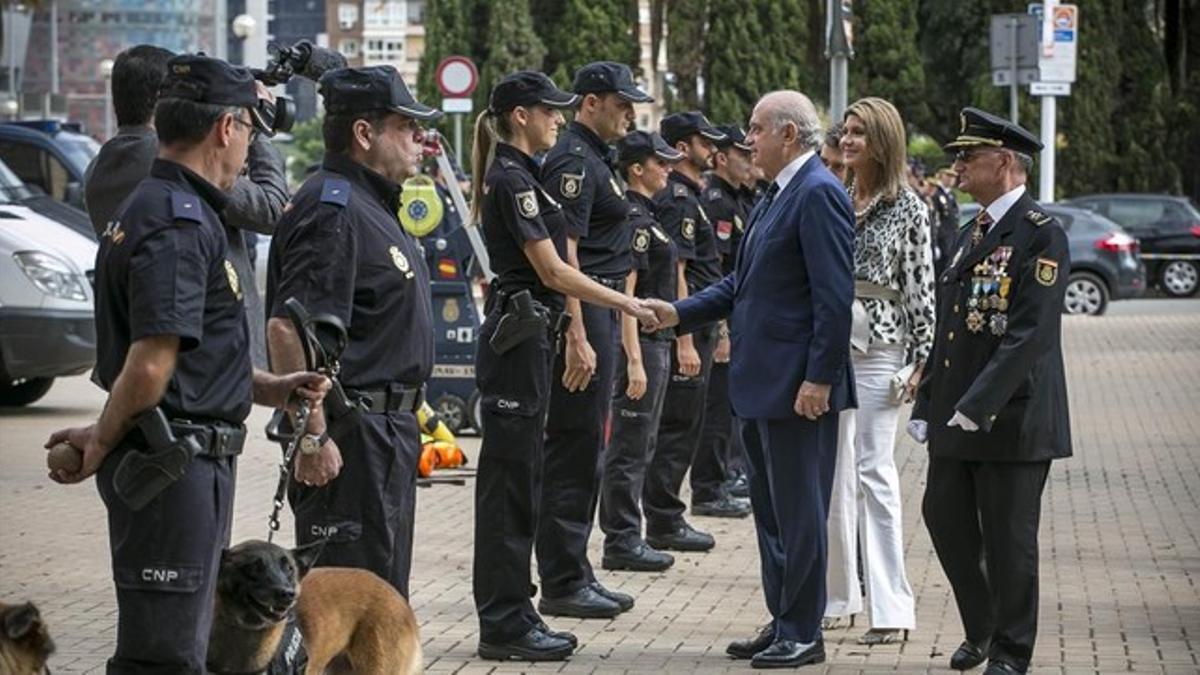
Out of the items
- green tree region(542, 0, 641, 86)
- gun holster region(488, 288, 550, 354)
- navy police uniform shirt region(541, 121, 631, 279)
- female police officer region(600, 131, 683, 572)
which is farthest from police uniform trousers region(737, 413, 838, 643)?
green tree region(542, 0, 641, 86)

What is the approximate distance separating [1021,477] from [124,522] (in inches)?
146

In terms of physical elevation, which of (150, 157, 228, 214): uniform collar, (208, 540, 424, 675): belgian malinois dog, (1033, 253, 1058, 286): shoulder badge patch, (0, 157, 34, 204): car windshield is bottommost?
(208, 540, 424, 675): belgian malinois dog

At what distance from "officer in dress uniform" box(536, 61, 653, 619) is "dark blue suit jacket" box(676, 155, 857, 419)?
2.99ft

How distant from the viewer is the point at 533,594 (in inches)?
371

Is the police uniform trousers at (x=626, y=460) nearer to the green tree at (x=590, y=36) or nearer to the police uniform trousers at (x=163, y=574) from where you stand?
the police uniform trousers at (x=163, y=574)

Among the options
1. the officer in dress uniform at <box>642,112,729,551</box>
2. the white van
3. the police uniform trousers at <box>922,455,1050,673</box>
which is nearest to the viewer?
the police uniform trousers at <box>922,455,1050,673</box>

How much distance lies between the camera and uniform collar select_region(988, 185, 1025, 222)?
343 inches

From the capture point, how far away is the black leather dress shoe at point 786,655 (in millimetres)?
8938

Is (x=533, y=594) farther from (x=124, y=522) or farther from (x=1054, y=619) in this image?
(x=124, y=522)

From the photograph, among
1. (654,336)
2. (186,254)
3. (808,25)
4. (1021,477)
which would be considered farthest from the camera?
(808,25)

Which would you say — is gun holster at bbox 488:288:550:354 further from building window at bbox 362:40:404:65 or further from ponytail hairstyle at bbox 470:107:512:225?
building window at bbox 362:40:404:65

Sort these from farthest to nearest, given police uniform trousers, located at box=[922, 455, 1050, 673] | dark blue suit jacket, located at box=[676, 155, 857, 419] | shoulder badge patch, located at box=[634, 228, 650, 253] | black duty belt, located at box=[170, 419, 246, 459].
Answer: shoulder badge patch, located at box=[634, 228, 650, 253] → dark blue suit jacket, located at box=[676, 155, 857, 419] → police uniform trousers, located at box=[922, 455, 1050, 673] → black duty belt, located at box=[170, 419, 246, 459]

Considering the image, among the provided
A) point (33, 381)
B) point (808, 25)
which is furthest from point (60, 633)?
point (808, 25)

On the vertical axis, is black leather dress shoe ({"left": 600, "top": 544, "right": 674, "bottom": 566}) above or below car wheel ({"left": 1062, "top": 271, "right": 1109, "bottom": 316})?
above
